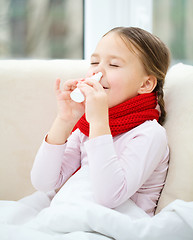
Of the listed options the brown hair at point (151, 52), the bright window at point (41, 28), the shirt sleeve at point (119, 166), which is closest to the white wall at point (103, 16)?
the bright window at point (41, 28)

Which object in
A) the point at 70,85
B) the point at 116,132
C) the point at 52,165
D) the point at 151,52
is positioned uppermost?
the point at 151,52

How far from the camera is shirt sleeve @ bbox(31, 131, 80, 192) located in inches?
42.6

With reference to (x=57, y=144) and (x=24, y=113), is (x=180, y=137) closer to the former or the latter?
(x=57, y=144)

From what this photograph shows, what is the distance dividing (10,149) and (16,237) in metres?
0.54

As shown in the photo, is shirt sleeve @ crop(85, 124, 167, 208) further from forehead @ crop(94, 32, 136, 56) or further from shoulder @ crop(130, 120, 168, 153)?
forehead @ crop(94, 32, 136, 56)

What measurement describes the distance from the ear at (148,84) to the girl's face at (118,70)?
0.06 ft

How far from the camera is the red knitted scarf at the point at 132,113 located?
3.42 ft

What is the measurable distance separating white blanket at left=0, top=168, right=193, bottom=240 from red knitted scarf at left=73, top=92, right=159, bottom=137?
0.74 feet

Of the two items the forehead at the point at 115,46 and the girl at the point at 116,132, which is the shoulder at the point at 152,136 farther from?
the forehead at the point at 115,46

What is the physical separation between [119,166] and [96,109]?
0.56ft

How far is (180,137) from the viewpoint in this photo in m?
1.01

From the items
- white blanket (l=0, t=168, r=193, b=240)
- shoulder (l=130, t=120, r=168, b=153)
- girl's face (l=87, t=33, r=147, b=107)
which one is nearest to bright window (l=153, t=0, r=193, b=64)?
girl's face (l=87, t=33, r=147, b=107)

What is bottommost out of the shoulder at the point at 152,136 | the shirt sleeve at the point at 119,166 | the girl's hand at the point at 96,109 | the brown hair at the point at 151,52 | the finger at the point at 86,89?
the shirt sleeve at the point at 119,166

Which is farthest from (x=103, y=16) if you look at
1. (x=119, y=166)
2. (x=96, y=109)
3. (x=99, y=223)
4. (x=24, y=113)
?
(x=99, y=223)
